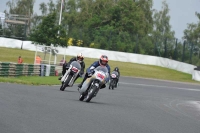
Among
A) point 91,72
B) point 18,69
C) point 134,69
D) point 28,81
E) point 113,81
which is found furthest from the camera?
point 134,69

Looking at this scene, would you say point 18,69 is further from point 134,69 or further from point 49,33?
point 134,69

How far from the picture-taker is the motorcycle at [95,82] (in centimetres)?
1867

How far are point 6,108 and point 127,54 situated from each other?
57.0 metres

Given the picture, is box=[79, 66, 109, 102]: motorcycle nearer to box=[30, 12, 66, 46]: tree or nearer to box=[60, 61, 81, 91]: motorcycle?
box=[60, 61, 81, 91]: motorcycle

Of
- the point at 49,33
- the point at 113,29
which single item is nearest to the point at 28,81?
the point at 49,33

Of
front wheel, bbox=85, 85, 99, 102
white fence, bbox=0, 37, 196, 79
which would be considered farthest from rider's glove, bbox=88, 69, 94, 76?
white fence, bbox=0, 37, 196, 79

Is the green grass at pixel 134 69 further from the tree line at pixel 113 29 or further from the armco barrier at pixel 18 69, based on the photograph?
the armco barrier at pixel 18 69

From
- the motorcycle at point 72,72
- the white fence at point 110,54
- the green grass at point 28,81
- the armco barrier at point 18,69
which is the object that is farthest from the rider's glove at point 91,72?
the white fence at point 110,54

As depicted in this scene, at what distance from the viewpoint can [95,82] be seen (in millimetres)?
18703

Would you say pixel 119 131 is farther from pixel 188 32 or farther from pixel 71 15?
pixel 188 32

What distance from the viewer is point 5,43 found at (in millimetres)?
70312

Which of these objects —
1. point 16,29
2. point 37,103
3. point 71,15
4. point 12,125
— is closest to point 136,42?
point 16,29

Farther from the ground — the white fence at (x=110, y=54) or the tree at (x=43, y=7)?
the tree at (x=43, y=7)

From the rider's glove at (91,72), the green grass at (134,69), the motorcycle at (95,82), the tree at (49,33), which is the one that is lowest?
the green grass at (134,69)
